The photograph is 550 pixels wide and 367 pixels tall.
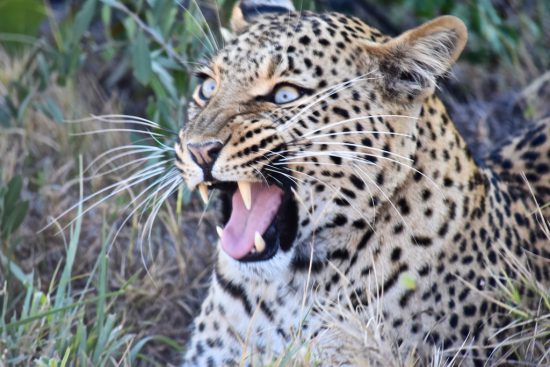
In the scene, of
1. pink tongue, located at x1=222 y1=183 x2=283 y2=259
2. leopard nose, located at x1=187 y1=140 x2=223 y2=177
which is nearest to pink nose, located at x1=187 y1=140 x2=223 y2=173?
leopard nose, located at x1=187 y1=140 x2=223 y2=177

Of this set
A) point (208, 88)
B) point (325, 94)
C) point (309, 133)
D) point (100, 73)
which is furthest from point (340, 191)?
point (100, 73)

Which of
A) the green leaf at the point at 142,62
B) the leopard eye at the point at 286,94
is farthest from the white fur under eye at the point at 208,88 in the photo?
the green leaf at the point at 142,62

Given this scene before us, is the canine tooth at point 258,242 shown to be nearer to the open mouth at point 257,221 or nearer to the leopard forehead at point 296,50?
the open mouth at point 257,221

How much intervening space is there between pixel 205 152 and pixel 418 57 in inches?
32.9

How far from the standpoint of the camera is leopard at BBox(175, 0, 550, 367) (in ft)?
12.4

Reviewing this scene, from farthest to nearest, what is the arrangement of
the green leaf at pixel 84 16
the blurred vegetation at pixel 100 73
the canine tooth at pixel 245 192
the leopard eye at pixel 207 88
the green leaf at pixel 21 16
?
the green leaf at pixel 21 16 < the green leaf at pixel 84 16 < the leopard eye at pixel 207 88 < the blurred vegetation at pixel 100 73 < the canine tooth at pixel 245 192

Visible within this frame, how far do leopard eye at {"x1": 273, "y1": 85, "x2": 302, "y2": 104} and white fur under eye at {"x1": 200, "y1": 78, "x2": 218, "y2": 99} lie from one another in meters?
0.32

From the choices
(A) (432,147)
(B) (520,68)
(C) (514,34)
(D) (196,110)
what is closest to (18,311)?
(D) (196,110)

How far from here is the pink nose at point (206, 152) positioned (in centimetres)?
370

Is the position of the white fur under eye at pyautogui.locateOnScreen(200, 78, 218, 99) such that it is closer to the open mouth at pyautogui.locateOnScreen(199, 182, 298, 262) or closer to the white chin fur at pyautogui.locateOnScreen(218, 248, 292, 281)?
the open mouth at pyautogui.locateOnScreen(199, 182, 298, 262)

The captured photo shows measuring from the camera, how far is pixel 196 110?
413 cm

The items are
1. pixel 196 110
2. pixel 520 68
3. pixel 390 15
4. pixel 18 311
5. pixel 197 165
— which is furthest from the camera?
pixel 390 15

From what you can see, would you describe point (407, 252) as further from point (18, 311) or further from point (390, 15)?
point (390, 15)

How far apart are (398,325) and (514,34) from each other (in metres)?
3.13
